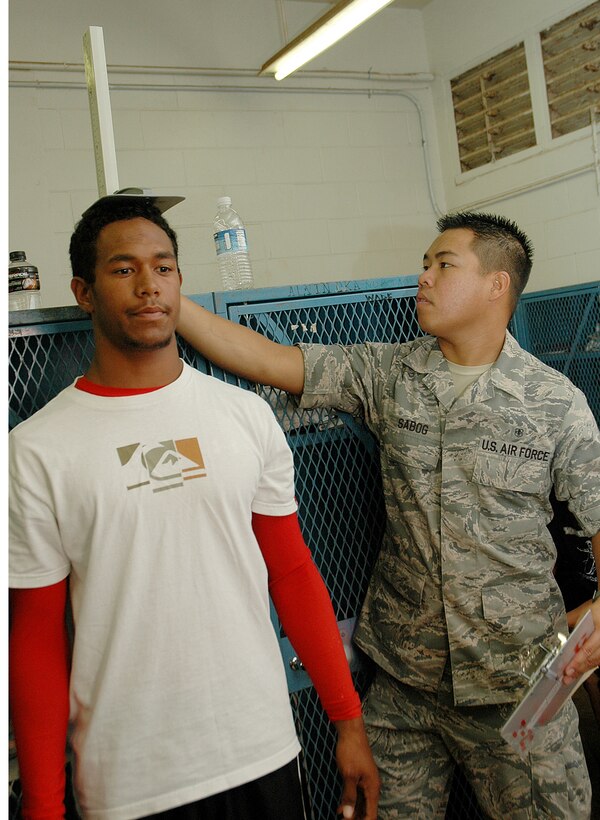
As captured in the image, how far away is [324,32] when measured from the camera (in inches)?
156

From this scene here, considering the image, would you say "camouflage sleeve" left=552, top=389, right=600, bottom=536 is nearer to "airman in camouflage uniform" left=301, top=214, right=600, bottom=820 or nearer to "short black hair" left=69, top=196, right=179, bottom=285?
"airman in camouflage uniform" left=301, top=214, right=600, bottom=820

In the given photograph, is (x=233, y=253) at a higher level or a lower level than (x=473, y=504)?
higher

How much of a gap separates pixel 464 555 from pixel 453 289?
26.6 inches

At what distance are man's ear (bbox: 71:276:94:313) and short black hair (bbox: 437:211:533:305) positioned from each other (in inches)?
42.6

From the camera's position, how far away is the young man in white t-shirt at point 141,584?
4.23 feet

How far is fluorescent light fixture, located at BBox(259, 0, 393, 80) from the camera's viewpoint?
3686 millimetres

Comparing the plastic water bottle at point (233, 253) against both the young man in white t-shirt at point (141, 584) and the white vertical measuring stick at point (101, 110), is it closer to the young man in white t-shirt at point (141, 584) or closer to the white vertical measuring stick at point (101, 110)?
the white vertical measuring stick at point (101, 110)

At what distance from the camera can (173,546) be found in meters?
1.33

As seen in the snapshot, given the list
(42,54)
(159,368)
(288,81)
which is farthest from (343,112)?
(159,368)

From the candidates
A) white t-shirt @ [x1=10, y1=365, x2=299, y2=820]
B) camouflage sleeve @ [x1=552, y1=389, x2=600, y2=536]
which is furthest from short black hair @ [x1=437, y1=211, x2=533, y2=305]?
white t-shirt @ [x1=10, y1=365, x2=299, y2=820]

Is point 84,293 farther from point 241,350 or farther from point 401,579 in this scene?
point 401,579

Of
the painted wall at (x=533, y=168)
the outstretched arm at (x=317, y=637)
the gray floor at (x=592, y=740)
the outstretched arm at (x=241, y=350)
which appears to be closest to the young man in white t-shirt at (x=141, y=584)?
the outstretched arm at (x=317, y=637)

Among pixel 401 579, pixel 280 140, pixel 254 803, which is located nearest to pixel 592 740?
pixel 401 579

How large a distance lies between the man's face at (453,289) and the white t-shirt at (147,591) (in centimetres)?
82
